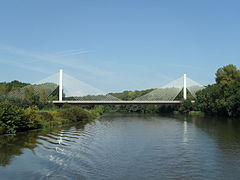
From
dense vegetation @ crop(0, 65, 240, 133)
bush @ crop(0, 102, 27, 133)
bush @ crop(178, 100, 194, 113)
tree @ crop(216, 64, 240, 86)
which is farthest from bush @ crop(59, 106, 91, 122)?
bush @ crop(178, 100, 194, 113)

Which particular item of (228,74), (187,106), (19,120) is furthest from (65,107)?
(228,74)

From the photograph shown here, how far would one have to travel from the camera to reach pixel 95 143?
17203 millimetres

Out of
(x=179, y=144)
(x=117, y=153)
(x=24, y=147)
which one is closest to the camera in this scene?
(x=117, y=153)

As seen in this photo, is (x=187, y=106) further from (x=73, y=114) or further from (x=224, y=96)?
(x=73, y=114)

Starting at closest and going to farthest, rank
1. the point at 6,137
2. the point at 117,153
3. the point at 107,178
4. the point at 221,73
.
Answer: the point at 107,178 → the point at 117,153 → the point at 6,137 → the point at 221,73

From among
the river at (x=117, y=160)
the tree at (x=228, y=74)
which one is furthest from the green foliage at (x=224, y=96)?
the river at (x=117, y=160)

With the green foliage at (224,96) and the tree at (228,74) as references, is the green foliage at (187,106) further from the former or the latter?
the tree at (228,74)

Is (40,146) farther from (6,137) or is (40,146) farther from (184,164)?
(184,164)

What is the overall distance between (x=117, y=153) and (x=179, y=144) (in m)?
4.77

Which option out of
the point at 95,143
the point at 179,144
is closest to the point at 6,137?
the point at 95,143

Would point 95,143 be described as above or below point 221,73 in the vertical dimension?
below

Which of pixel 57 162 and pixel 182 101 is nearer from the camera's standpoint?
pixel 57 162

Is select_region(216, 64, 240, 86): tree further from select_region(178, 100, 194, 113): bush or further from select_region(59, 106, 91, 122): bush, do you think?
select_region(59, 106, 91, 122): bush

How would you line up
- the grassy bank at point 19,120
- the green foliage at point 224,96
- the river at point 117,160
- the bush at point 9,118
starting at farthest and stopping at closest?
the green foliage at point 224,96 < the grassy bank at point 19,120 < the bush at point 9,118 < the river at point 117,160
